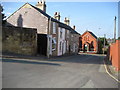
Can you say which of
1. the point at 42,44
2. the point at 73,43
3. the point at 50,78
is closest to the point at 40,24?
the point at 42,44

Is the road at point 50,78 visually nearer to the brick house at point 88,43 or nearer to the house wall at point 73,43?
the house wall at point 73,43

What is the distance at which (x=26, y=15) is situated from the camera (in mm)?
31453

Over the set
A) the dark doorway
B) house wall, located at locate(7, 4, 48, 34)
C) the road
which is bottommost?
the road

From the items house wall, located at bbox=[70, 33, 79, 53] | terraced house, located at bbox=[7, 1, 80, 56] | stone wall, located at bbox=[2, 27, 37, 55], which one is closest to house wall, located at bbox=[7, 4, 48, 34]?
terraced house, located at bbox=[7, 1, 80, 56]

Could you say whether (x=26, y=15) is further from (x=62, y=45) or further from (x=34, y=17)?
(x=62, y=45)

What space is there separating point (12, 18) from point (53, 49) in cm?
933

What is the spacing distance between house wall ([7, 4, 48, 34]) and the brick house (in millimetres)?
40083

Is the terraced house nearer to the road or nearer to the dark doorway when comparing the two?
the dark doorway

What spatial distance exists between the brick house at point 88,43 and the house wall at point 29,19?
4008cm

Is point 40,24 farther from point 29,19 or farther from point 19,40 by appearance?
point 19,40

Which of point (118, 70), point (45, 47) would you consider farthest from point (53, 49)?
point (118, 70)

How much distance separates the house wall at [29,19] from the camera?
3002 centimetres

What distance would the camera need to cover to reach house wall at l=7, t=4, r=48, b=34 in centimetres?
3002

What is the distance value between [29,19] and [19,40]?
807 cm
